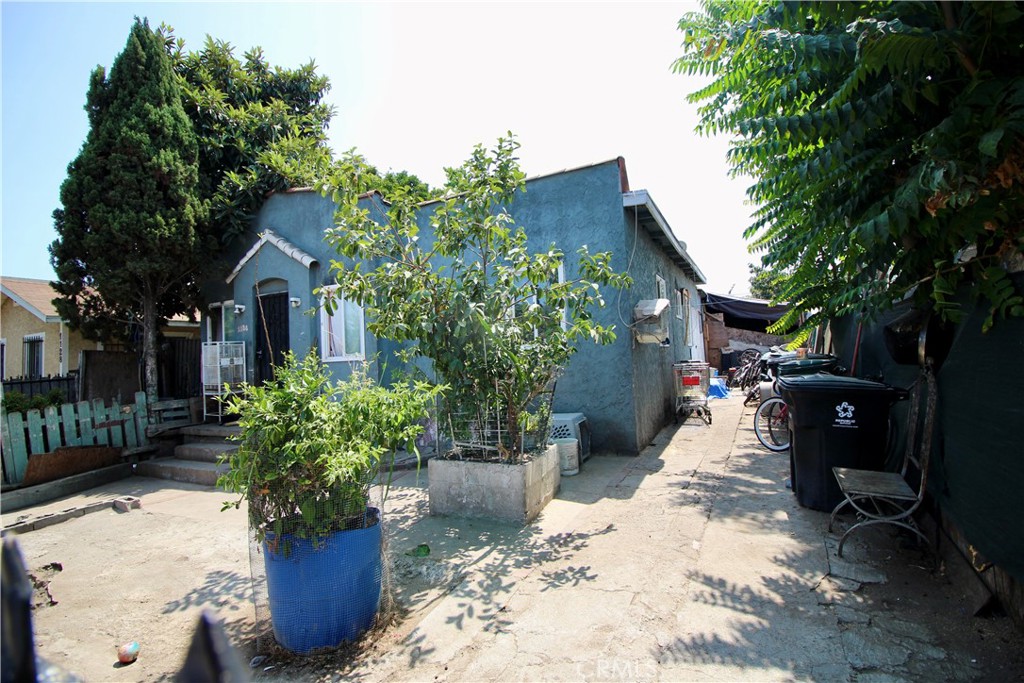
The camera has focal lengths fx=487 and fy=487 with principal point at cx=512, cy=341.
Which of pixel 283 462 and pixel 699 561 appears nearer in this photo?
pixel 283 462

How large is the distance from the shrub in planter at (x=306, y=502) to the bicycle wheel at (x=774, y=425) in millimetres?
6692

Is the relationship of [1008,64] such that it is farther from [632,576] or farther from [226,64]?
[226,64]

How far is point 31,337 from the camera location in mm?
14156

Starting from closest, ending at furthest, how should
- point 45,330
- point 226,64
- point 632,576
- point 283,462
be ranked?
point 283,462, point 632,576, point 226,64, point 45,330

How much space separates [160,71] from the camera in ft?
31.4

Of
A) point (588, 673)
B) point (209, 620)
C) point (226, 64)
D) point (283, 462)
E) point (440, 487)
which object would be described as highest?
point (226, 64)

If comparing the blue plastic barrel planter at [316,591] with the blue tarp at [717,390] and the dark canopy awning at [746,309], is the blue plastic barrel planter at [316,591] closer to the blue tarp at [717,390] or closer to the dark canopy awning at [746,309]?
the blue tarp at [717,390]

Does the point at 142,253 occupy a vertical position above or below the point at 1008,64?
above

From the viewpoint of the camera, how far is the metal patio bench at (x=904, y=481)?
3.73 m

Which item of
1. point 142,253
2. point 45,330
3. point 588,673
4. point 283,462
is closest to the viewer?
point 588,673

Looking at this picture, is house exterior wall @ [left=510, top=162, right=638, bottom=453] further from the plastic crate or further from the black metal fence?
the black metal fence

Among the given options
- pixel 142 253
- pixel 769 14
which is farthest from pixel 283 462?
pixel 142 253

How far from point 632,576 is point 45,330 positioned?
17.4 m

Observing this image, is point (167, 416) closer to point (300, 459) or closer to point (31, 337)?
point (31, 337)
